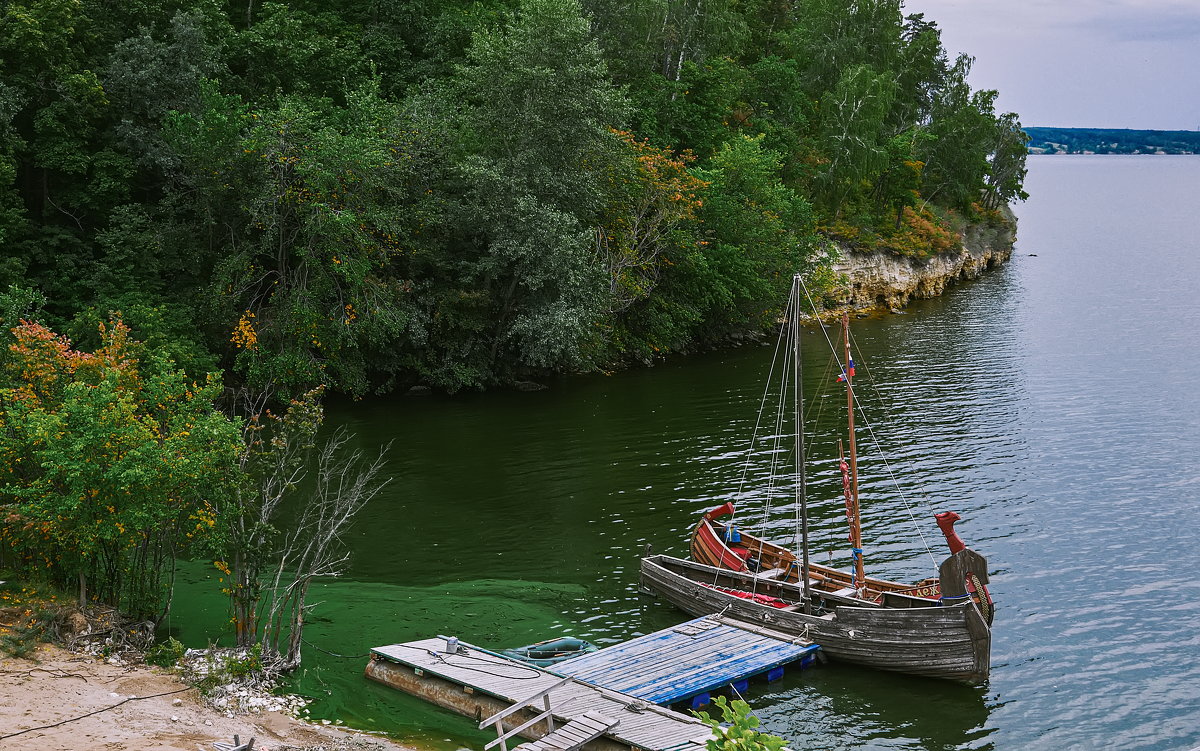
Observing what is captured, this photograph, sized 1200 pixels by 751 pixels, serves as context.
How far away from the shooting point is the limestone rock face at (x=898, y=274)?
7938 cm

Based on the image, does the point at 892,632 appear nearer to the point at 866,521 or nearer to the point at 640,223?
the point at 866,521

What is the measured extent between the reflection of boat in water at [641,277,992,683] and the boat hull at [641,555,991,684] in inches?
0.9

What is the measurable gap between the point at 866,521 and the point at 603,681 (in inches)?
568

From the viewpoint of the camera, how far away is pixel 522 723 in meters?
21.1

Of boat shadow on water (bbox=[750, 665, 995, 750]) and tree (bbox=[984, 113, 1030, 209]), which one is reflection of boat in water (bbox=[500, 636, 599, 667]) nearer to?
boat shadow on water (bbox=[750, 665, 995, 750])

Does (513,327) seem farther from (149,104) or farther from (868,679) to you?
(868,679)

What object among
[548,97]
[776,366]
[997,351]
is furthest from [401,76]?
[997,351]

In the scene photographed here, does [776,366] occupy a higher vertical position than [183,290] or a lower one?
lower

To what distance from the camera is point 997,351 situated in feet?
203

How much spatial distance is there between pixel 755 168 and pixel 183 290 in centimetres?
3305

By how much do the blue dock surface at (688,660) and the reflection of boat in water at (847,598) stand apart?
0.76 meters

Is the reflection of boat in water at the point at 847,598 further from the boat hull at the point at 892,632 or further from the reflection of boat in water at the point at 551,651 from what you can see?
the reflection of boat in water at the point at 551,651

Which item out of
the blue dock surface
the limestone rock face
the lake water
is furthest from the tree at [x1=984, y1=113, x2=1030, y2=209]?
the blue dock surface

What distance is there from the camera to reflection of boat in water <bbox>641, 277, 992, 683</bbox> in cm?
2327
